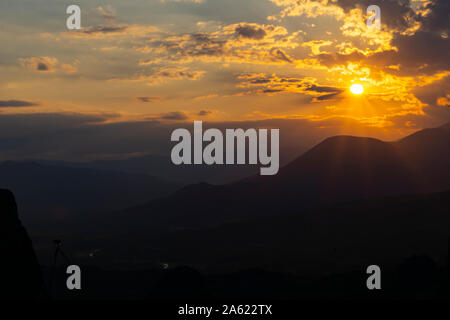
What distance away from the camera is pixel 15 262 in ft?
200

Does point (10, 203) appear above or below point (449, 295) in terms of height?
above

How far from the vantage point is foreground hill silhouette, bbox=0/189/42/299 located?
59281 mm

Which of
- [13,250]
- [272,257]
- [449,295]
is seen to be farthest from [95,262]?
[449,295]

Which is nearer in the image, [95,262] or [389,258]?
[389,258]

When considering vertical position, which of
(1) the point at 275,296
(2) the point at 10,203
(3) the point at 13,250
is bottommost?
(1) the point at 275,296

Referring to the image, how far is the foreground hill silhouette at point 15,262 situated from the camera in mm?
59281

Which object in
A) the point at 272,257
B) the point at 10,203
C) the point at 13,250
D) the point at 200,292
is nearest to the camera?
the point at 13,250

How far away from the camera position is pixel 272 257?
190 m
